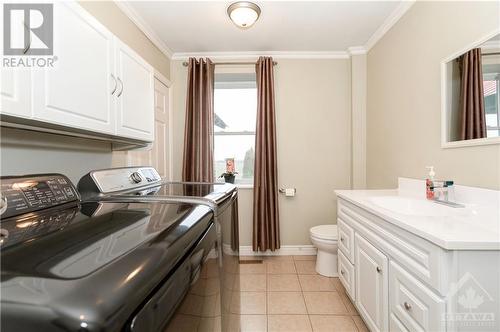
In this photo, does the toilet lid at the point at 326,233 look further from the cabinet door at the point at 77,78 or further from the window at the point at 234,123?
the cabinet door at the point at 77,78

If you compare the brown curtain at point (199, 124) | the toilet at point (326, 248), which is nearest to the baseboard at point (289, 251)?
the toilet at point (326, 248)

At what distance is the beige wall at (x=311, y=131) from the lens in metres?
2.87

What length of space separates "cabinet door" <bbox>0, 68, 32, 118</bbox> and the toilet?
2220 millimetres

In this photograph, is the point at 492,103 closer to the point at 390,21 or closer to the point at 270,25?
the point at 390,21

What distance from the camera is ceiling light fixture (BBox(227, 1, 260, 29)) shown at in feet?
6.30

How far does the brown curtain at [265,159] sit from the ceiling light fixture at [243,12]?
73 cm

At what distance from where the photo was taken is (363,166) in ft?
9.17

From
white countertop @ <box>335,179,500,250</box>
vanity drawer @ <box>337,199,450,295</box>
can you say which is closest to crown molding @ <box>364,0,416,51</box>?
white countertop @ <box>335,179,500,250</box>

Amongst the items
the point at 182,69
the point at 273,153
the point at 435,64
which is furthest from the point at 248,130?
the point at 435,64

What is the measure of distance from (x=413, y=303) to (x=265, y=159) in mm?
1894

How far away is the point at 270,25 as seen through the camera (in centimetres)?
228

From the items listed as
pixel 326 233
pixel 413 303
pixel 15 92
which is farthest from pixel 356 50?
pixel 15 92

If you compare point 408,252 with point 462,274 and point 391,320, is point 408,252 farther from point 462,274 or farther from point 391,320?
point 391,320

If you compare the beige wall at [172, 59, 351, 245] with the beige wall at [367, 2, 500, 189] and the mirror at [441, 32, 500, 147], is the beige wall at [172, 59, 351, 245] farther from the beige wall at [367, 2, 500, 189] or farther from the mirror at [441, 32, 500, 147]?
the mirror at [441, 32, 500, 147]
